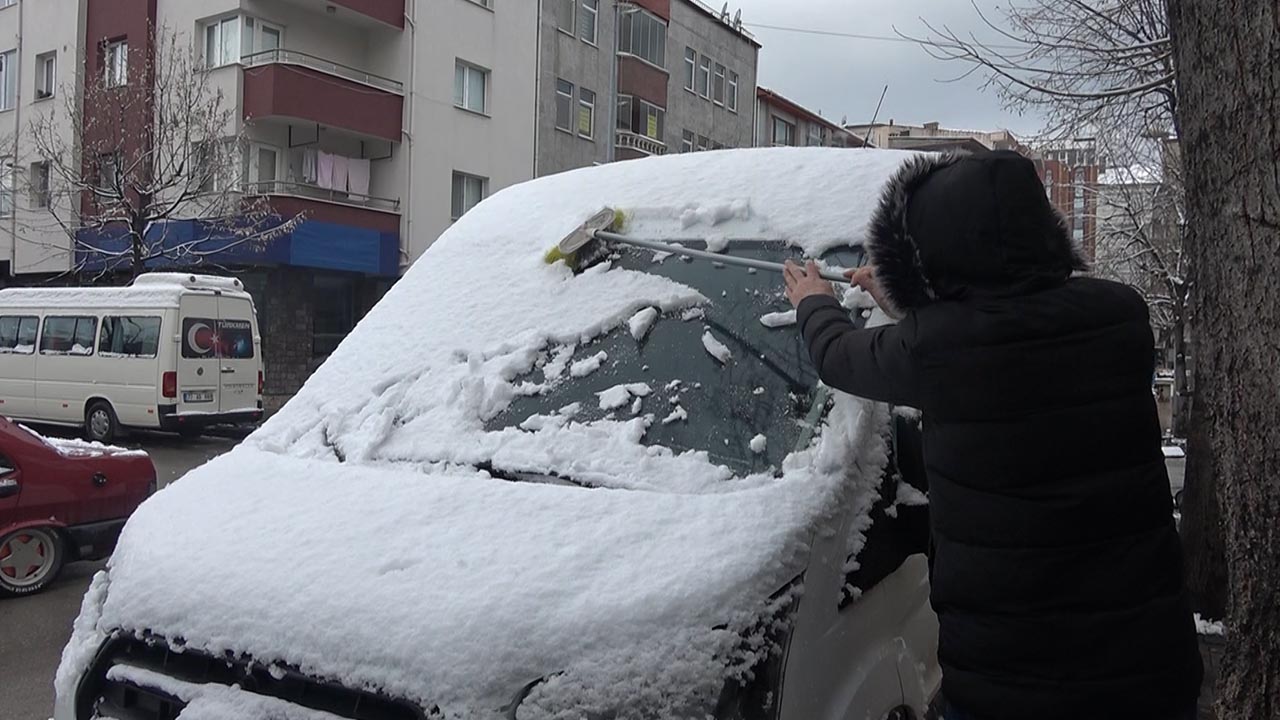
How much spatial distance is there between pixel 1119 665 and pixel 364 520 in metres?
1.63

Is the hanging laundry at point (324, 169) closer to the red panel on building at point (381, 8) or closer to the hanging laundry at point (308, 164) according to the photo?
the hanging laundry at point (308, 164)

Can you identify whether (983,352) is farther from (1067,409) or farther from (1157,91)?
(1157,91)

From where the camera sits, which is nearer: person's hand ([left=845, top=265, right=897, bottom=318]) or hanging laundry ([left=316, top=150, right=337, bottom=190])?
→ person's hand ([left=845, top=265, right=897, bottom=318])

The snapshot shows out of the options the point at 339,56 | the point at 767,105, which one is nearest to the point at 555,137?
the point at 339,56

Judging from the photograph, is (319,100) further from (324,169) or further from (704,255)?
(704,255)

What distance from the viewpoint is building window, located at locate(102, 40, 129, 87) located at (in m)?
23.2

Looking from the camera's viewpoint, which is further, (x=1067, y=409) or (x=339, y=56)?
(x=339, y=56)

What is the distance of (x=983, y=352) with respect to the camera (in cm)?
200

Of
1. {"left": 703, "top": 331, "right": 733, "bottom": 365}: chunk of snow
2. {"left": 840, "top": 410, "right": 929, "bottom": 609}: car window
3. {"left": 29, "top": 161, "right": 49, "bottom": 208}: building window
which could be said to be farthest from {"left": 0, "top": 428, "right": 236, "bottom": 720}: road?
{"left": 29, "top": 161, "right": 49, "bottom": 208}: building window

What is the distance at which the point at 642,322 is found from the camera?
2.89 meters

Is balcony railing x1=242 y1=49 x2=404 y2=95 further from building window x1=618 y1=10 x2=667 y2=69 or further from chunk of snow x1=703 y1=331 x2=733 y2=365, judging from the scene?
chunk of snow x1=703 y1=331 x2=733 y2=365

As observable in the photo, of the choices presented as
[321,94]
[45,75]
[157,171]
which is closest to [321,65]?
[321,94]

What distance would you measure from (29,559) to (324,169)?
1794 centimetres

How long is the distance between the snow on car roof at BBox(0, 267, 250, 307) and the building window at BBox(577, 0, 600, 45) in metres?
17.3
